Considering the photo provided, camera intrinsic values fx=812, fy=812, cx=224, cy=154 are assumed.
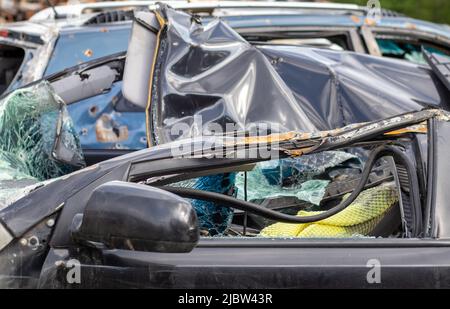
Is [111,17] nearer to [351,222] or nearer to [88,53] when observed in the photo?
[88,53]

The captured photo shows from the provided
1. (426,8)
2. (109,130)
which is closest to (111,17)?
(109,130)

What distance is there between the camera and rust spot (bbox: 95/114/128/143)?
4.61 m

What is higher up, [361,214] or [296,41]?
[296,41]

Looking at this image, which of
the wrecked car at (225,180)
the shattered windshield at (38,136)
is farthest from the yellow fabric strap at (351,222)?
the shattered windshield at (38,136)

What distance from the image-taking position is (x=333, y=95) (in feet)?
12.3

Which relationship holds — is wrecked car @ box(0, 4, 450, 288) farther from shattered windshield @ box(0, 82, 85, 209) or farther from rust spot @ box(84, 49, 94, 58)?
rust spot @ box(84, 49, 94, 58)

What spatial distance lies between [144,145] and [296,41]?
1.96 m

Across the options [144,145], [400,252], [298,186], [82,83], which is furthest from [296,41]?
[400,252]

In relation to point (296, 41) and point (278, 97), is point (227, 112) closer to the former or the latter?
point (278, 97)

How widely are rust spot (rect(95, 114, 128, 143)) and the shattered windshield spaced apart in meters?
1.04

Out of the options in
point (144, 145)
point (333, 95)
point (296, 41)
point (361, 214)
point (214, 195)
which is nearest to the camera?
point (214, 195)
